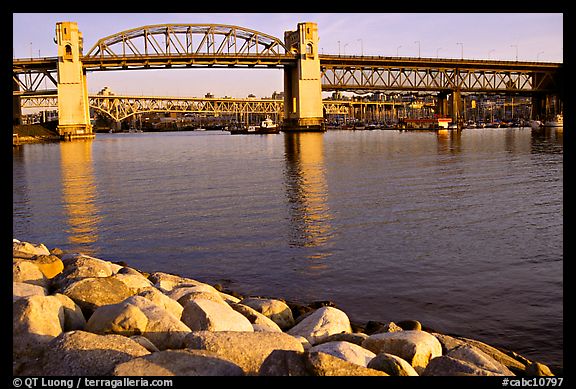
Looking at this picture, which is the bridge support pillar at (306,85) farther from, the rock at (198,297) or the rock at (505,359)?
the rock at (505,359)

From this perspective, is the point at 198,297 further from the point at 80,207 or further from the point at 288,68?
the point at 288,68

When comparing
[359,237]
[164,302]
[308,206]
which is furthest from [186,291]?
[308,206]

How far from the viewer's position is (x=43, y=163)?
44.1 metres

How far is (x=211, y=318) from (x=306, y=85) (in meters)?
102

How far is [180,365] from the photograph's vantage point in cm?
507

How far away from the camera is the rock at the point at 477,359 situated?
19.6 ft

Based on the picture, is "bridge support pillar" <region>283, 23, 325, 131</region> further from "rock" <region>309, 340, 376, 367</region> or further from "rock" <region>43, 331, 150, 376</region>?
"rock" <region>43, 331, 150, 376</region>

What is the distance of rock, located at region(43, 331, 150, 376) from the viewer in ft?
16.8

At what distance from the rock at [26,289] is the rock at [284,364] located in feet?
10.7

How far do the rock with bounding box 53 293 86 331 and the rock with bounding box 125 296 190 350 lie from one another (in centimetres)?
56

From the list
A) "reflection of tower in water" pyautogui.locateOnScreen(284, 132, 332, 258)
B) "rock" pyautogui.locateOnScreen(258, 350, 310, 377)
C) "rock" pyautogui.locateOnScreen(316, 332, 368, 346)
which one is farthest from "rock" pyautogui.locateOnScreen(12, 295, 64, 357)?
"reflection of tower in water" pyautogui.locateOnScreen(284, 132, 332, 258)
